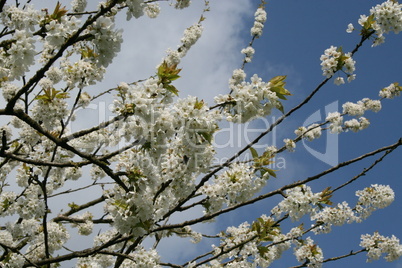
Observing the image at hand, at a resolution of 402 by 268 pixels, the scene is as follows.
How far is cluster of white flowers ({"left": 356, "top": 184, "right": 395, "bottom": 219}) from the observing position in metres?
7.86

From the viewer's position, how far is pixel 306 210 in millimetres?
4082

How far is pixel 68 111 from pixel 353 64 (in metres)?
3.89

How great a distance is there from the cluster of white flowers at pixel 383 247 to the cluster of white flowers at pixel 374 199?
0.60 m

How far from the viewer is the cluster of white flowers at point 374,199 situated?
25.8ft

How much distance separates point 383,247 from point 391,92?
415cm

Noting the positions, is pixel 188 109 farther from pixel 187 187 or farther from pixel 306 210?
pixel 306 210

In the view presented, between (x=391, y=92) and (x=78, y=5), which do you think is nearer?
(x=78, y=5)

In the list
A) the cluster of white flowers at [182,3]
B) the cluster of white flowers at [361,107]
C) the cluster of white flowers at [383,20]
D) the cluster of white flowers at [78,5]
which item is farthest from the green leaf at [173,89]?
the cluster of white flowers at [361,107]

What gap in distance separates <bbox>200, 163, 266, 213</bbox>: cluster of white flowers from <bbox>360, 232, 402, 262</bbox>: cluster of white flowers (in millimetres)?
5093

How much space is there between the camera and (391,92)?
990 cm

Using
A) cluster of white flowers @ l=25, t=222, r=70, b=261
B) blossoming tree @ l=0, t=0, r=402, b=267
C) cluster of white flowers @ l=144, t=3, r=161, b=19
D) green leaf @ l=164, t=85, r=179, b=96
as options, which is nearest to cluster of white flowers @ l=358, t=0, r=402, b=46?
blossoming tree @ l=0, t=0, r=402, b=267

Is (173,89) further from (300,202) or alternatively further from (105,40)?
(300,202)

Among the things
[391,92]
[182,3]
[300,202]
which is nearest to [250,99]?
[300,202]

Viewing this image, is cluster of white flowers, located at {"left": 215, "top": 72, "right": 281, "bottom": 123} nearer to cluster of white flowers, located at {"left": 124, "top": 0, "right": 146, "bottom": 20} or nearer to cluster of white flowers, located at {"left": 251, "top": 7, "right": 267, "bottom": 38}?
cluster of white flowers, located at {"left": 124, "top": 0, "right": 146, "bottom": 20}
